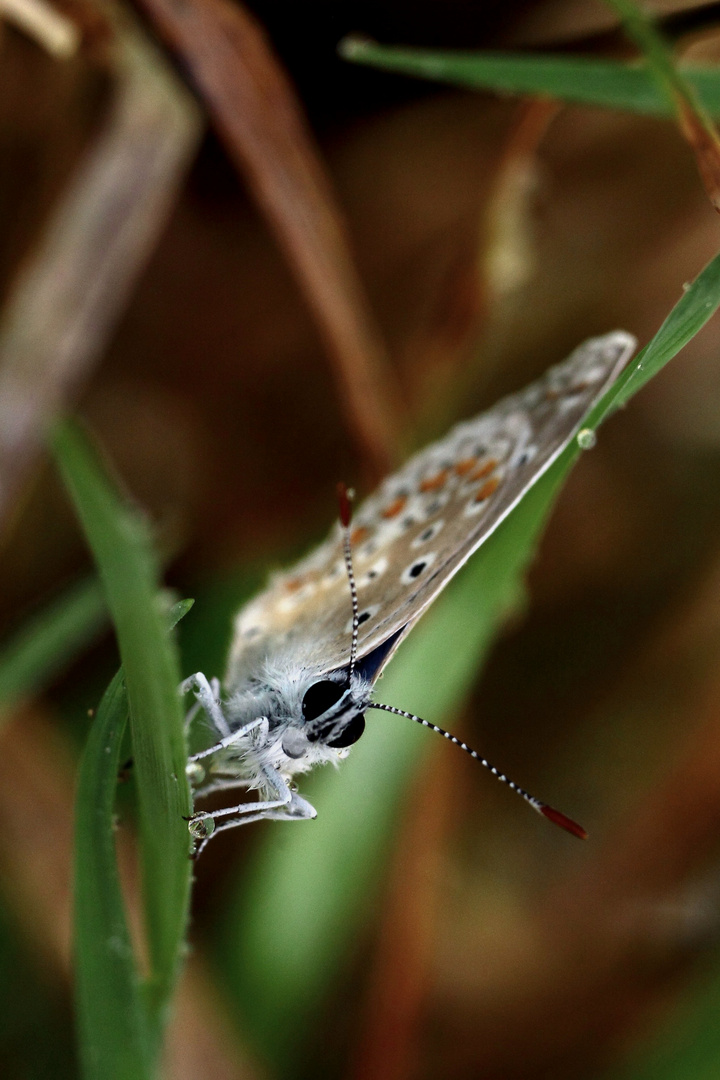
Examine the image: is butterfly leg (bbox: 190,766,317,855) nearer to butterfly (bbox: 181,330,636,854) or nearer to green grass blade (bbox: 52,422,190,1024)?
butterfly (bbox: 181,330,636,854)

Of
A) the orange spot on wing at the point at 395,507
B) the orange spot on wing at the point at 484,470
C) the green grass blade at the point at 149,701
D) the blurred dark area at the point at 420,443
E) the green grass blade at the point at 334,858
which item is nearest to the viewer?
the green grass blade at the point at 149,701

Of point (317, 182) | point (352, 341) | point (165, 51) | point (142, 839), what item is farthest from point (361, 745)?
point (165, 51)

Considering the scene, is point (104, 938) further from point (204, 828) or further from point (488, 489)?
point (488, 489)

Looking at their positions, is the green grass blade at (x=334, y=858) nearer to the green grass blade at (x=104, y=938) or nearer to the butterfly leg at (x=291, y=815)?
the butterfly leg at (x=291, y=815)

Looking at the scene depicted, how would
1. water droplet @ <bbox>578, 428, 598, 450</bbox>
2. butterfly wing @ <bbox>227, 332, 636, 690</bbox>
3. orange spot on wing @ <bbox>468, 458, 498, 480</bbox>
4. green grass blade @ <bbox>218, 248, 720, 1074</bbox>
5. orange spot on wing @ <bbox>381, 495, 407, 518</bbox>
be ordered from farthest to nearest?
orange spot on wing @ <bbox>381, 495, 407, 518</bbox> < green grass blade @ <bbox>218, 248, 720, 1074</bbox> < orange spot on wing @ <bbox>468, 458, 498, 480</bbox> < butterfly wing @ <bbox>227, 332, 636, 690</bbox> < water droplet @ <bbox>578, 428, 598, 450</bbox>

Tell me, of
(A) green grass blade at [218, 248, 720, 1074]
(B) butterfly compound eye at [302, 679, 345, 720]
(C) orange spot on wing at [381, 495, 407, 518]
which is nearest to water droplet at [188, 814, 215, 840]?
(B) butterfly compound eye at [302, 679, 345, 720]

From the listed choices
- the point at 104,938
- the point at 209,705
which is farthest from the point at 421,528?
the point at 104,938

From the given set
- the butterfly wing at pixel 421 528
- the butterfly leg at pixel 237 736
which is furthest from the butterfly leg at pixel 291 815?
the butterfly wing at pixel 421 528

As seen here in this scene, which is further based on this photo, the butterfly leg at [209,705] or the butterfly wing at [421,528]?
the butterfly leg at [209,705]
